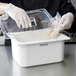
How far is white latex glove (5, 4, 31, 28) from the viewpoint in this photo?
1.20 m

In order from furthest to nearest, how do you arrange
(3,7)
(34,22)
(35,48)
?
(3,7), (34,22), (35,48)

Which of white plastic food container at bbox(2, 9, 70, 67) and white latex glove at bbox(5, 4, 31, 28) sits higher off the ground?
white latex glove at bbox(5, 4, 31, 28)

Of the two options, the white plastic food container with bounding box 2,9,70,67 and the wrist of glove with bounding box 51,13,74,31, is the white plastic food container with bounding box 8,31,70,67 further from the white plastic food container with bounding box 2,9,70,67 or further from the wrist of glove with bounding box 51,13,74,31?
the wrist of glove with bounding box 51,13,74,31

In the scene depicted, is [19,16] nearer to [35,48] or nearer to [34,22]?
[34,22]

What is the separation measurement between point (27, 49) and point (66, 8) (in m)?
0.86

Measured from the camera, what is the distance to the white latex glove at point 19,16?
1.20 meters

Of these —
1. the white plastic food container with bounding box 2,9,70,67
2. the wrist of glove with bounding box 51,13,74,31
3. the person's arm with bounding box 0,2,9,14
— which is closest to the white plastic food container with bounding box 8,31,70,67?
the white plastic food container with bounding box 2,9,70,67

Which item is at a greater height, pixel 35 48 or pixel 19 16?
pixel 19 16

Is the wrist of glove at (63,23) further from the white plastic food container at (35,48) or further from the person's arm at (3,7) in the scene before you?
the person's arm at (3,7)

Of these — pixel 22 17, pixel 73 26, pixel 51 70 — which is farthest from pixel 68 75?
pixel 73 26

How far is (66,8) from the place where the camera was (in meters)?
1.71

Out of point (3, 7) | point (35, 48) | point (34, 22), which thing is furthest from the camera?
point (3, 7)

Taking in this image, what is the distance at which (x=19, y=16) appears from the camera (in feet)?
4.11

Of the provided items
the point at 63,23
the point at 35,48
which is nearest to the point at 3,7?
the point at 63,23
